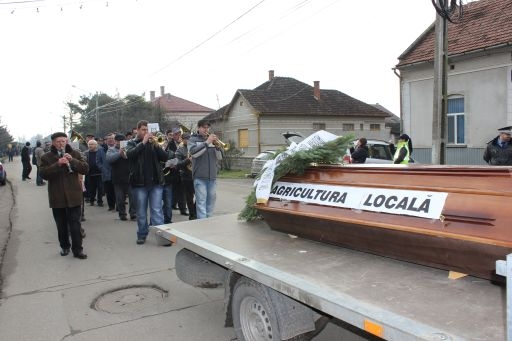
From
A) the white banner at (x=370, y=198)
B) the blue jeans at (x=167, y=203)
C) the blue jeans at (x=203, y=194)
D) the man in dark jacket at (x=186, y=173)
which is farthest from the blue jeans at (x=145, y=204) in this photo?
the white banner at (x=370, y=198)

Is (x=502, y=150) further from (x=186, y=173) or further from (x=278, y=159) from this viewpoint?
(x=278, y=159)

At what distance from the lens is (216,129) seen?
1508 inches

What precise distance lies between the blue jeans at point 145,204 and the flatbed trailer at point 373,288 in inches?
137

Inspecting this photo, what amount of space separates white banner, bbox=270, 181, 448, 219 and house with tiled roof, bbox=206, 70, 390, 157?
2651cm

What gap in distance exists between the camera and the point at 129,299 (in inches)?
191

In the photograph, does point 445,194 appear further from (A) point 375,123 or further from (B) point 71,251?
(A) point 375,123

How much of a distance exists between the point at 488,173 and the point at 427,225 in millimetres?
476

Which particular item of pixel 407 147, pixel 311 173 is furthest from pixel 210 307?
pixel 407 147

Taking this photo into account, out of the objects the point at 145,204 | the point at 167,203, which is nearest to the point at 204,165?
the point at 145,204

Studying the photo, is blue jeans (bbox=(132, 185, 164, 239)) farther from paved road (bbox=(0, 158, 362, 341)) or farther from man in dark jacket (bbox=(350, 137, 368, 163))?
man in dark jacket (bbox=(350, 137, 368, 163))

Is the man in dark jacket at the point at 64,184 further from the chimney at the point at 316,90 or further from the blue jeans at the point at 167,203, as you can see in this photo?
the chimney at the point at 316,90

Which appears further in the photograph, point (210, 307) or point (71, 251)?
point (71, 251)

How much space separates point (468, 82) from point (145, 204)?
42.8 feet

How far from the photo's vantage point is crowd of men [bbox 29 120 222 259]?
6.41 meters
